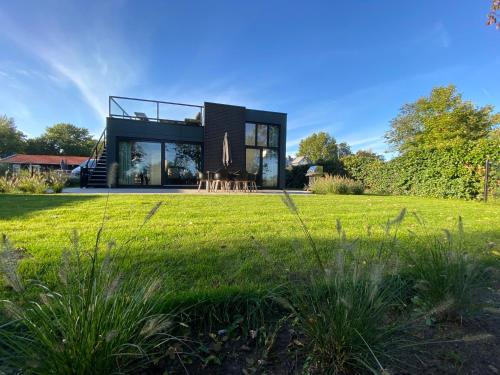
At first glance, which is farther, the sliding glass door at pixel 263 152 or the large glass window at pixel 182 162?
the sliding glass door at pixel 263 152

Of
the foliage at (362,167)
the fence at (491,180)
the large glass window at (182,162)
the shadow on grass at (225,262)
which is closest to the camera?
the shadow on grass at (225,262)

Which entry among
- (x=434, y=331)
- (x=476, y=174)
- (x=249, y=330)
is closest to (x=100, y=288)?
(x=249, y=330)

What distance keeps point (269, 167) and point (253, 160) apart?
3.47 ft

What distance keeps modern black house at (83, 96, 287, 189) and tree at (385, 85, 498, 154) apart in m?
14.1

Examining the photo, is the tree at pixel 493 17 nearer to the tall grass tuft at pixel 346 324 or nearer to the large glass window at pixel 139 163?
the tall grass tuft at pixel 346 324

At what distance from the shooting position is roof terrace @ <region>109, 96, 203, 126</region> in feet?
39.7

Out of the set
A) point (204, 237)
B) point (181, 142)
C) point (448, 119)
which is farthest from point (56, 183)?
point (448, 119)

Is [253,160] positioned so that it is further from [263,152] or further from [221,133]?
[221,133]

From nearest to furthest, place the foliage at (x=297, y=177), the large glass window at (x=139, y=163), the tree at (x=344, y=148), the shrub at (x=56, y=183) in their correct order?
the shrub at (x=56, y=183) → the large glass window at (x=139, y=163) → the foliage at (x=297, y=177) → the tree at (x=344, y=148)

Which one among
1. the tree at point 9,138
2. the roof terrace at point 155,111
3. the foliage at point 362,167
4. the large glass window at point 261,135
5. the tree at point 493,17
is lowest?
the foliage at point 362,167

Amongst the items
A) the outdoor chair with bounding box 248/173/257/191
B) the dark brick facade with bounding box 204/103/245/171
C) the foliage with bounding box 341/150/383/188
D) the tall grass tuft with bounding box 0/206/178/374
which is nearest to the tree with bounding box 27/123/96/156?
the dark brick facade with bounding box 204/103/245/171

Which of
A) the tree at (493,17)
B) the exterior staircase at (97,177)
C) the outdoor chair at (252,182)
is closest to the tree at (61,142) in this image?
the exterior staircase at (97,177)

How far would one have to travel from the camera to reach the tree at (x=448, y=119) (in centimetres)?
2355

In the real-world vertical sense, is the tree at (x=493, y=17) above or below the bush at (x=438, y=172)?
above
